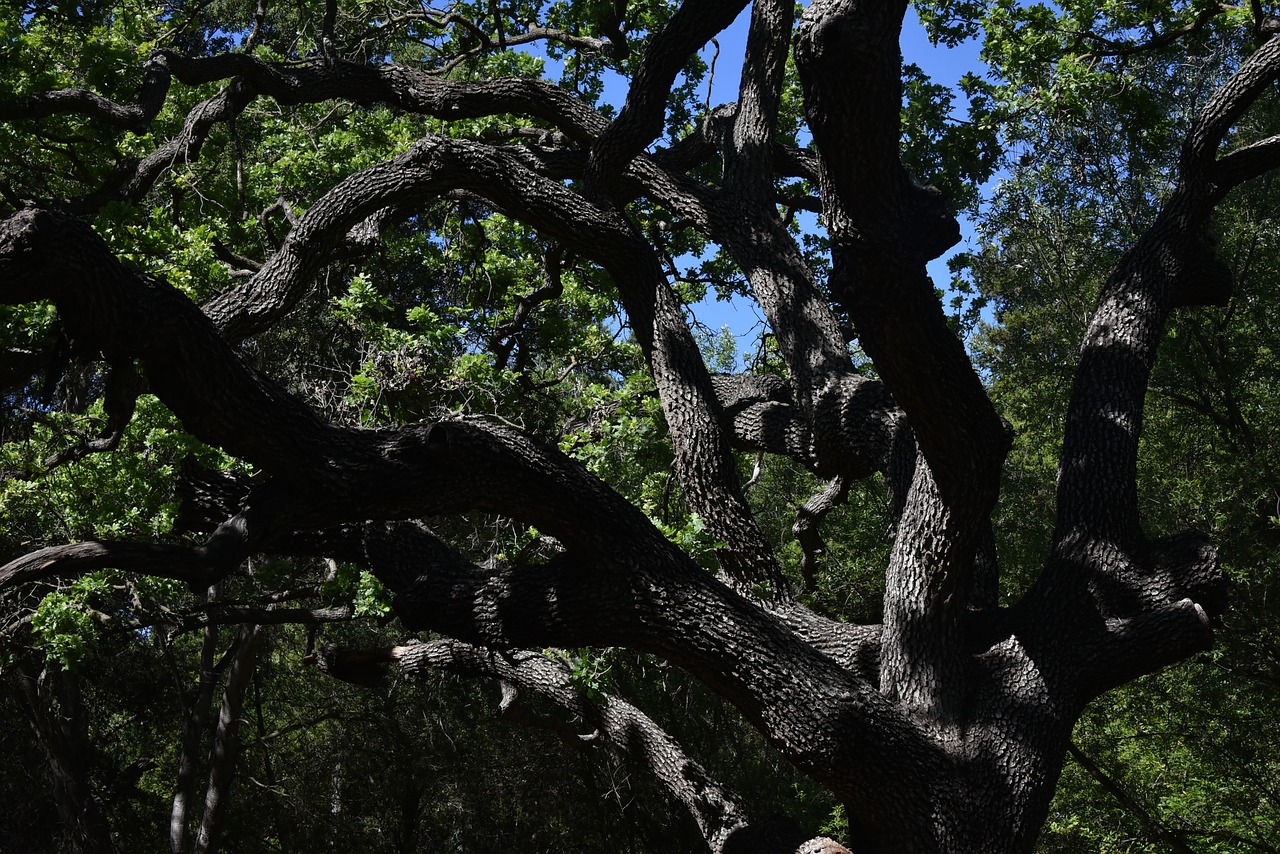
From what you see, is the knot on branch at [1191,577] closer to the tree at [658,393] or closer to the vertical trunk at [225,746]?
the tree at [658,393]

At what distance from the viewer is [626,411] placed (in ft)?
22.9

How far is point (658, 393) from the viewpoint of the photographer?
6809 mm

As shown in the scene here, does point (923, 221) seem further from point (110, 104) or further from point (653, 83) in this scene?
point (110, 104)

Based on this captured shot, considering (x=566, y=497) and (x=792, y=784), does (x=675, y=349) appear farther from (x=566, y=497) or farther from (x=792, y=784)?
(x=792, y=784)

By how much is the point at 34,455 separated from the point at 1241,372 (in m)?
12.1

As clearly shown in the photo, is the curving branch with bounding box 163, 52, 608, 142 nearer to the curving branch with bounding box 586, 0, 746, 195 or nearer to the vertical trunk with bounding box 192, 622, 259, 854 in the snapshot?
the curving branch with bounding box 586, 0, 746, 195

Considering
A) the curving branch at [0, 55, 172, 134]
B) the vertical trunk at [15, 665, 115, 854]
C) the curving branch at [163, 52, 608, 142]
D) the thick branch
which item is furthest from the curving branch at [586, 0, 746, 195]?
Answer: the vertical trunk at [15, 665, 115, 854]

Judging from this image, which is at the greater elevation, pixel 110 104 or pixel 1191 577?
pixel 110 104

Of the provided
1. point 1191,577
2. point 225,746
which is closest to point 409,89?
point 1191,577

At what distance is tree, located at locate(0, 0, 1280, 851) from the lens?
3713 mm

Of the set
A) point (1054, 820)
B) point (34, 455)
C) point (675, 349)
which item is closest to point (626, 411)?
point (675, 349)

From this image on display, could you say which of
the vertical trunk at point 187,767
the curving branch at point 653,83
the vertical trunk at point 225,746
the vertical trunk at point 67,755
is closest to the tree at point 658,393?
the curving branch at point 653,83

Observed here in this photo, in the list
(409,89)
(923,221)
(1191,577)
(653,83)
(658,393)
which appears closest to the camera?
(923,221)

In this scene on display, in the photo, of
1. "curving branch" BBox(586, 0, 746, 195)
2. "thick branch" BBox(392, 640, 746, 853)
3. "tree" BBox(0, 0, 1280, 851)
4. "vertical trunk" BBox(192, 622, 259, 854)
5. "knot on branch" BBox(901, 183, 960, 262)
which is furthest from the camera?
"vertical trunk" BBox(192, 622, 259, 854)
